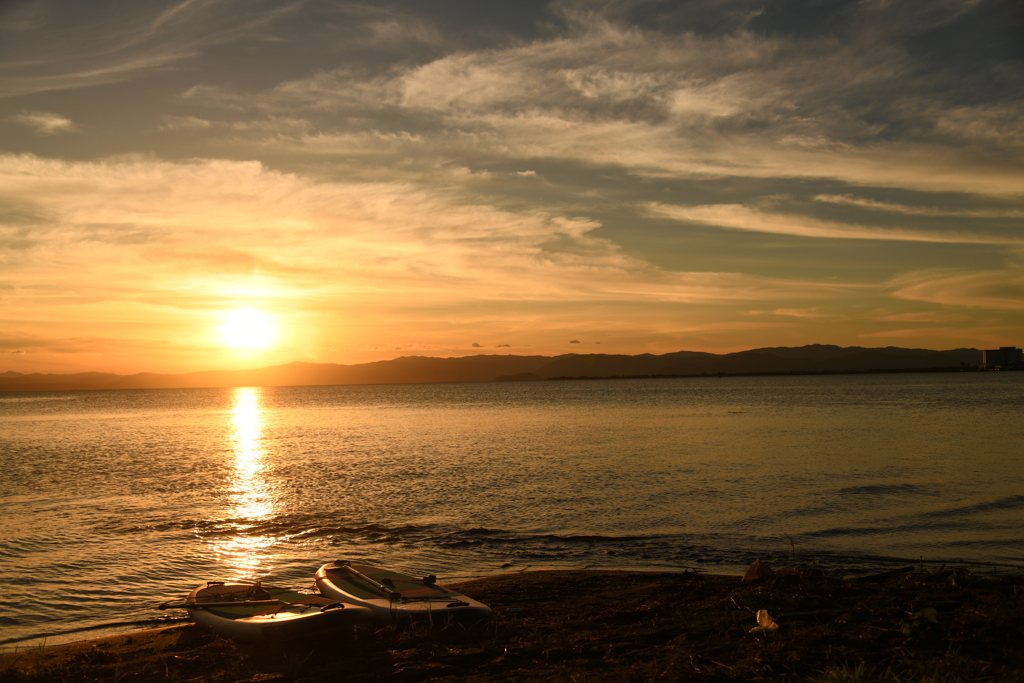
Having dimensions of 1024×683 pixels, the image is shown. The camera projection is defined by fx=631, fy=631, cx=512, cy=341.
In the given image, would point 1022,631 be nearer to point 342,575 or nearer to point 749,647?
point 749,647

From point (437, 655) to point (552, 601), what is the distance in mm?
3393

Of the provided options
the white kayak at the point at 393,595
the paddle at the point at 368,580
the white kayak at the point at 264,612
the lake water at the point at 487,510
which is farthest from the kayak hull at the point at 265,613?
the lake water at the point at 487,510

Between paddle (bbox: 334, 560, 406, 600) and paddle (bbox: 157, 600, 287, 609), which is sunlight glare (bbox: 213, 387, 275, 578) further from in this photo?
paddle (bbox: 157, 600, 287, 609)

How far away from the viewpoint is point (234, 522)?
70.5 ft

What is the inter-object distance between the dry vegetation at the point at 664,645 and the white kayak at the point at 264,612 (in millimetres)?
192

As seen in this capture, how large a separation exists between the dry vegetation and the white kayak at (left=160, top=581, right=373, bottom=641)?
0.19 metres

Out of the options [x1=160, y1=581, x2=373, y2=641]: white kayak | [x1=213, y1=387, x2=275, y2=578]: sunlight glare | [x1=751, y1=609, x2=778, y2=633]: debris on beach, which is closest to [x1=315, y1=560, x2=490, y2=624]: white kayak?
[x1=160, y1=581, x2=373, y2=641]: white kayak

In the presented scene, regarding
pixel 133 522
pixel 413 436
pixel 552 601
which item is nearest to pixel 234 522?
pixel 133 522

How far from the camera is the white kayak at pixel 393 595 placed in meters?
9.96

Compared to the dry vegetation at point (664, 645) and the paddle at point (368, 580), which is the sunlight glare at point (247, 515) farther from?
the dry vegetation at point (664, 645)

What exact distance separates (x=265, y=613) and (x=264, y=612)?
75 millimetres

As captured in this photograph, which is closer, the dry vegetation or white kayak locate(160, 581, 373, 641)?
the dry vegetation

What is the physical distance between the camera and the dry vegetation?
742 cm

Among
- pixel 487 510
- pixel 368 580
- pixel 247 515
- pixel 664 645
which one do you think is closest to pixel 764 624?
pixel 664 645
